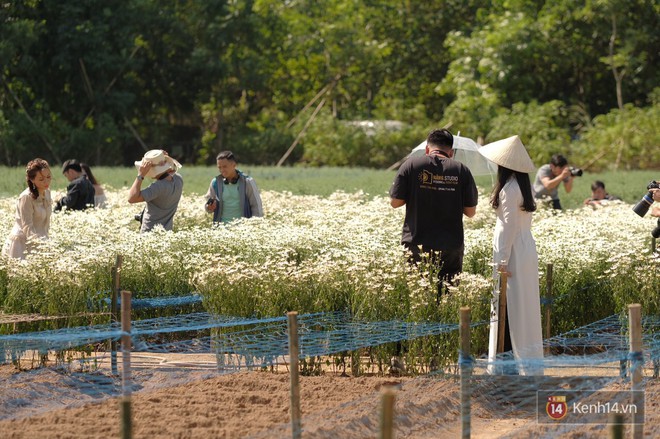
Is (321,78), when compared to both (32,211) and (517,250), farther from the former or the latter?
(517,250)

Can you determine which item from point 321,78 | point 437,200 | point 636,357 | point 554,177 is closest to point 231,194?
point 437,200

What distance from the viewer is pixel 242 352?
8.80 metres

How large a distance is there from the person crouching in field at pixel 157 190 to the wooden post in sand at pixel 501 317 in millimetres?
4107

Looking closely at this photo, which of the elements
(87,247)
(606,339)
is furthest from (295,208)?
(606,339)

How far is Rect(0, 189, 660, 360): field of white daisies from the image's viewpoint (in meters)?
9.27

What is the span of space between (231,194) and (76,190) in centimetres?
275

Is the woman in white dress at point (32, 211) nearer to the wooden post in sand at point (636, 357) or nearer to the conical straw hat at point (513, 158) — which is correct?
the conical straw hat at point (513, 158)

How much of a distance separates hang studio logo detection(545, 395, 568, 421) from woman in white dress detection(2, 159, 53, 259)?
5.30m

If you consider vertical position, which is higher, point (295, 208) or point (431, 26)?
point (431, 26)

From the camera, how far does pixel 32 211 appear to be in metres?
10.9

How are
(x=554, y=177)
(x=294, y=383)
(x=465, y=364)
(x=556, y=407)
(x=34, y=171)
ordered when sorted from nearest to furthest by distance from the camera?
(x=465, y=364), (x=294, y=383), (x=556, y=407), (x=34, y=171), (x=554, y=177)

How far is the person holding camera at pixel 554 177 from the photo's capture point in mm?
15305

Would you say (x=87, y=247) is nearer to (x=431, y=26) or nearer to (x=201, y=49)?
(x=201, y=49)

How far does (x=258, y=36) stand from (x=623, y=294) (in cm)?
3242
